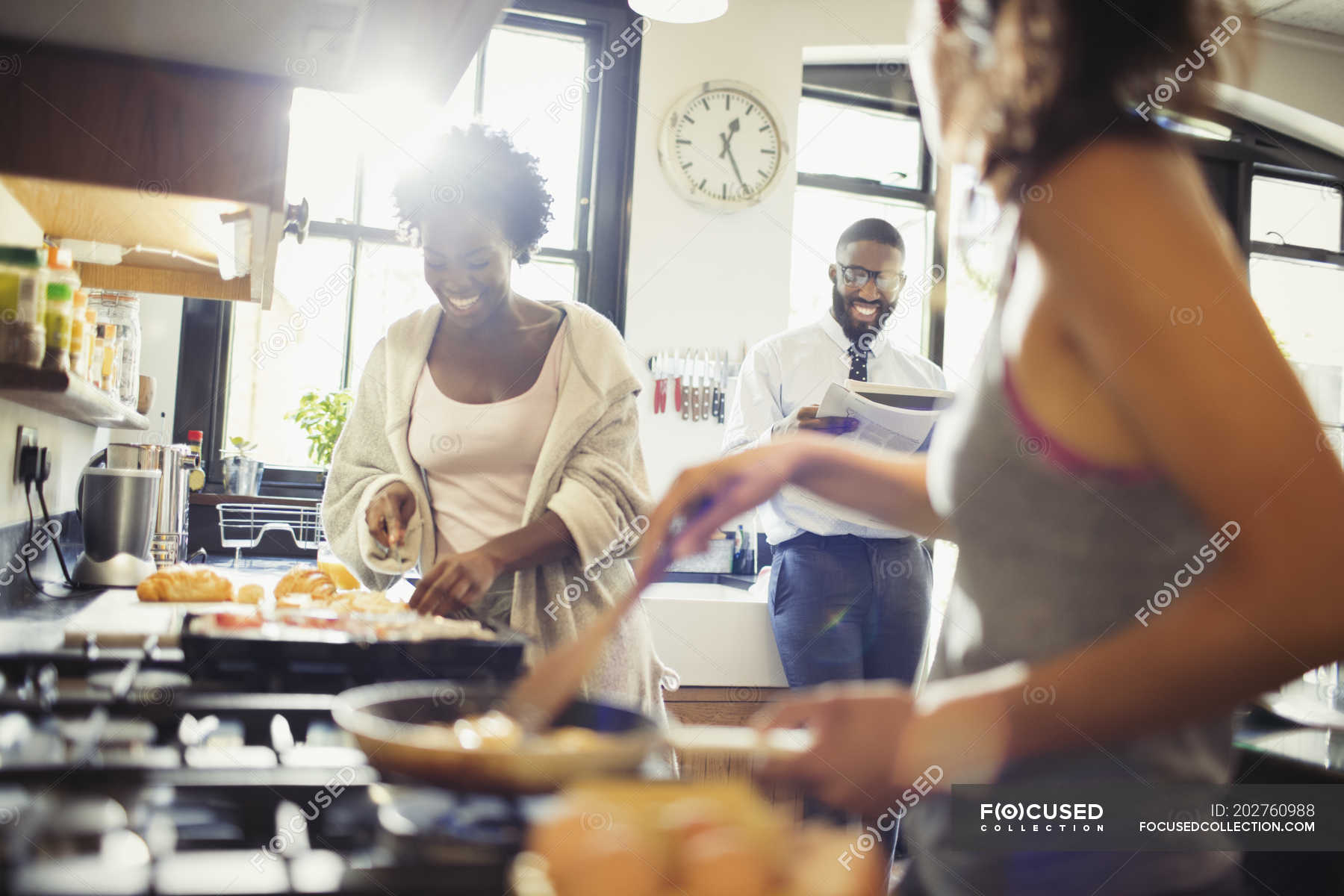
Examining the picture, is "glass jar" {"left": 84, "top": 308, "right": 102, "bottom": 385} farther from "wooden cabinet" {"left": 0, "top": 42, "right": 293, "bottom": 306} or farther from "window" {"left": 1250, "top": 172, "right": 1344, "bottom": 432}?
"window" {"left": 1250, "top": 172, "right": 1344, "bottom": 432}

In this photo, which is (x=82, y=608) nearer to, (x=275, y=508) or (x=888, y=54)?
(x=275, y=508)

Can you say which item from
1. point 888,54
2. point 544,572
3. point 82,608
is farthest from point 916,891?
point 888,54

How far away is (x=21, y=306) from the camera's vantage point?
1.21 metres

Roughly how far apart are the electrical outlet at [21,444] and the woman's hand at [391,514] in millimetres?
639

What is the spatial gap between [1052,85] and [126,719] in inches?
30.4

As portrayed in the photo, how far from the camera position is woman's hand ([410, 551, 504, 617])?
4.27 ft

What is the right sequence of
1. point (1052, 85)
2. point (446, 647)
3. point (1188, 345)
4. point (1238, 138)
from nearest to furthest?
point (1188, 345)
point (1052, 85)
point (446, 647)
point (1238, 138)

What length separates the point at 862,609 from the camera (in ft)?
8.02

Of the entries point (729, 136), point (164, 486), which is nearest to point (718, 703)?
point (164, 486)

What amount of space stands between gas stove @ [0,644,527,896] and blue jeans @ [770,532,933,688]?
175cm

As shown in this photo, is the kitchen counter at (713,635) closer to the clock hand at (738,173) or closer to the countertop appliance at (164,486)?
the countertop appliance at (164,486)

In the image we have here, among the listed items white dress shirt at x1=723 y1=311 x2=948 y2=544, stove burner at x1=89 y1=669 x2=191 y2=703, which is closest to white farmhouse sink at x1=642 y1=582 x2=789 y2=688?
white dress shirt at x1=723 y1=311 x2=948 y2=544

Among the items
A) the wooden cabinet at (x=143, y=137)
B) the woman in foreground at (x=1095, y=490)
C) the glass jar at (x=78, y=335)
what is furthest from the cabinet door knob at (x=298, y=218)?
the woman in foreground at (x=1095, y=490)

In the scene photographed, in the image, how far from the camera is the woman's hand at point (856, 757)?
0.48 meters
